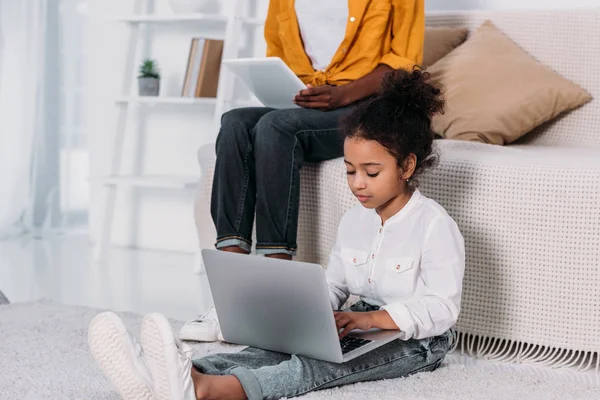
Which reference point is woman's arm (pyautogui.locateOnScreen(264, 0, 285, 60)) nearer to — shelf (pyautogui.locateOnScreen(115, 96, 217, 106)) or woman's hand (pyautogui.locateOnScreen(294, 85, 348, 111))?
woman's hand (pyautogui.locateOnScreen(294, 85, 348, 111))

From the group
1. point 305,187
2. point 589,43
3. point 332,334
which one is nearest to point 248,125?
point 305,187

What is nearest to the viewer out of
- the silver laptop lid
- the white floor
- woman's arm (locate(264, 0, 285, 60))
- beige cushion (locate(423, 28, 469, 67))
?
the silver laptop lid

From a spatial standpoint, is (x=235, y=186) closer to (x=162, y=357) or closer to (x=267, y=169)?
(x=267, y=169)

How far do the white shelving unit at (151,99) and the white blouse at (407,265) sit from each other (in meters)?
1.40

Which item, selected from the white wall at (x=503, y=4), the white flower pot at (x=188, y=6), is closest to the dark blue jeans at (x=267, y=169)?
the white wall at (x=503, y=4)

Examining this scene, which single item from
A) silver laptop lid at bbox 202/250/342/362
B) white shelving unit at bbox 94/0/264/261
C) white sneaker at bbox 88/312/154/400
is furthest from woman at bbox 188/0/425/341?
white shelving unit at bbox 94/0/264/261

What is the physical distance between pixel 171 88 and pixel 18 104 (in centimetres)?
69

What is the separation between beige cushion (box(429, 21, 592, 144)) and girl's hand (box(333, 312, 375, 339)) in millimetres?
885

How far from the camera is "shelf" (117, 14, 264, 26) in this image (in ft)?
9.46

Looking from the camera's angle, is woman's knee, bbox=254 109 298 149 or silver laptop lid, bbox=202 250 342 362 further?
woman's knee, bbox=254 109 298 149

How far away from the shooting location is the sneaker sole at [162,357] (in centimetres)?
115

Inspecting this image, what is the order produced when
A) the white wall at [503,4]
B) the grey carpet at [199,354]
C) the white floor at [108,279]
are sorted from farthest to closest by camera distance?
the white wall at [503,4] < the white floor at [108,279] < the grey carpet at [199,354]

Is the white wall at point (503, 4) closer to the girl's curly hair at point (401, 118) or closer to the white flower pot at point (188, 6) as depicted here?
the white flower pot at point (188, 6)

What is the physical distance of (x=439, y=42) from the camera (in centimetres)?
234
